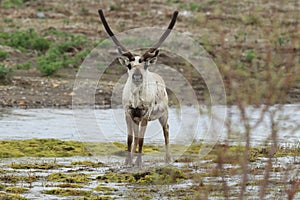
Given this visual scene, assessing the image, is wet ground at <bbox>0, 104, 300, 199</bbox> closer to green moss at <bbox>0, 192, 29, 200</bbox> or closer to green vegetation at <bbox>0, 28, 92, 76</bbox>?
green moss at <bbox>0, 192, 29, 200</bbox>

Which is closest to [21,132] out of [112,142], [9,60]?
[112,142]

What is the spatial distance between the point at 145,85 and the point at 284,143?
15.6 feet

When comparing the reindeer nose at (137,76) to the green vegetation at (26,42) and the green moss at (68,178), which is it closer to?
the green moss at (68,178)

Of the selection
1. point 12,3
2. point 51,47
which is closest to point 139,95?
point 51,47

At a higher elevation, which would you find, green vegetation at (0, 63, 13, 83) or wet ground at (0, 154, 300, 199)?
green vegetation at (0, 63, 13, 83)

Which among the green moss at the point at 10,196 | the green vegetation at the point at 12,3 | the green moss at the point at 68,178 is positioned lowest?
the green moss at the point at 68,178

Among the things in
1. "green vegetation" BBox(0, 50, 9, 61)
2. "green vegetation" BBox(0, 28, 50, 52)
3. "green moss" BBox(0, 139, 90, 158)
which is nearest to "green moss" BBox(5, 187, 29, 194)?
"green moss" BBox(0, 139, 90, 158)

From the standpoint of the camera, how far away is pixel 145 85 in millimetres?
12844

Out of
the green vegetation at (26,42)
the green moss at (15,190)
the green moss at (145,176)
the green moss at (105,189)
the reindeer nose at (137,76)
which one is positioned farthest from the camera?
the green vegetation at (26,42)

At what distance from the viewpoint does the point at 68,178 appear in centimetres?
1159

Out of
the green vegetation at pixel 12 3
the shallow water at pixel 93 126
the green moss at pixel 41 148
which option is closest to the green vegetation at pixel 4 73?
the shallow water at pixel 93 126

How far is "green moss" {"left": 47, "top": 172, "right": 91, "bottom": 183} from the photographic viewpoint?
453 inches

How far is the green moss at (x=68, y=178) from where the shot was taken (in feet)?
37.8

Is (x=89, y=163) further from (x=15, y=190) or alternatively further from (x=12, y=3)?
(x=12, y=3)
